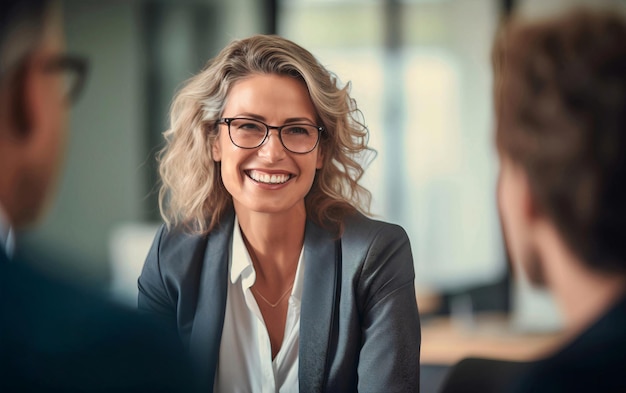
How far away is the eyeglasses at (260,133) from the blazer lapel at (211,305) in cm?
12

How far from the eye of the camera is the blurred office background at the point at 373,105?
3551 millimetres

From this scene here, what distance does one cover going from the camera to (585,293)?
67cm

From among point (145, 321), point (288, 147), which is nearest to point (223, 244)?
point (288, 147)

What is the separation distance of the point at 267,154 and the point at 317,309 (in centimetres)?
20

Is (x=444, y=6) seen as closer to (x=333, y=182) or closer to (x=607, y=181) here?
(x=333, y=182)

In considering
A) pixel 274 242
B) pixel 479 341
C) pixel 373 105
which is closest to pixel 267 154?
pixel 274 242

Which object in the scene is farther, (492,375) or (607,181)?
(492,375)

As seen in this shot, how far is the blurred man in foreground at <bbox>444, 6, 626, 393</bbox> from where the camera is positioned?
64 centimetres

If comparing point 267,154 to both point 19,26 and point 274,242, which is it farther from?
point 19,26

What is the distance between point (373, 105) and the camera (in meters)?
3.78

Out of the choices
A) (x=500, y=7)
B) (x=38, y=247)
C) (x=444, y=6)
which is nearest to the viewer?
(x=38, y=247)

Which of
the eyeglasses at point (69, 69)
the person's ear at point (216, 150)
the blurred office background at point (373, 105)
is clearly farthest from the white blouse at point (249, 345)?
the blurred office background at point (373, 105)

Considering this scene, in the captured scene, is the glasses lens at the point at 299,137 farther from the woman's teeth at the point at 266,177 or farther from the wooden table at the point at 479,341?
the wooden table at the point at 479,341

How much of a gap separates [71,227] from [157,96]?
0.82 metres
